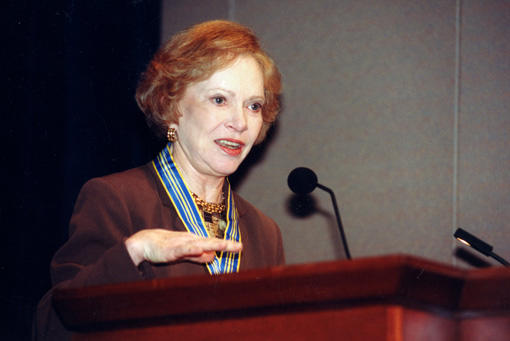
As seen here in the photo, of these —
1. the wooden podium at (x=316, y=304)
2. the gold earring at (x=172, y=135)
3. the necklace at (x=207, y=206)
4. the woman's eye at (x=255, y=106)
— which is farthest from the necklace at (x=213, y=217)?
the wooden podium at (x=316, y=304)

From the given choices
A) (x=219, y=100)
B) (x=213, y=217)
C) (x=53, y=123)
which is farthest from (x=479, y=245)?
(x=53, y=123)

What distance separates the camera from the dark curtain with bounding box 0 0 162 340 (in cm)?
200

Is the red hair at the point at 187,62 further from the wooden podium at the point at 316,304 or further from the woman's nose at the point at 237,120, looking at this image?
the wooden podium at the point at 316,304

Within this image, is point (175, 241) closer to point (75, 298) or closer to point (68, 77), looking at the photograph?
point (75, 298)

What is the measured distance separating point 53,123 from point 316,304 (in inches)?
64.1

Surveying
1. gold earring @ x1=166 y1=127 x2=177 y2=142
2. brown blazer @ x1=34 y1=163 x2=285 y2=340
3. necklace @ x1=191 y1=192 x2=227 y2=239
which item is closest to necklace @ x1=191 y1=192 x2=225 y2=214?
necklace @ x1=191 y1=192 x2=227 y2=239

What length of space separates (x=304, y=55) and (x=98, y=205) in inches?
59.5

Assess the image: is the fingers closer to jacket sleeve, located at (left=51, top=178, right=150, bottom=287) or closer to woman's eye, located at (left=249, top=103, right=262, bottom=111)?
jacket sleeve, located at (left=51, top=178, right=150, bottom=287)

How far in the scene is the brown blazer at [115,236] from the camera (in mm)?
1225

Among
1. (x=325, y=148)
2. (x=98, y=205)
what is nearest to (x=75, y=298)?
(x=98, y=205)

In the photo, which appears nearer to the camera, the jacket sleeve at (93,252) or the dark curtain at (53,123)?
the jacket sleeve at (93,252)

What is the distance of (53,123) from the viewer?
2.17 m

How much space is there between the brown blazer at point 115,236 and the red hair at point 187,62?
0.83 feet

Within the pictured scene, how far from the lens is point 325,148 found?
270 centimetres
